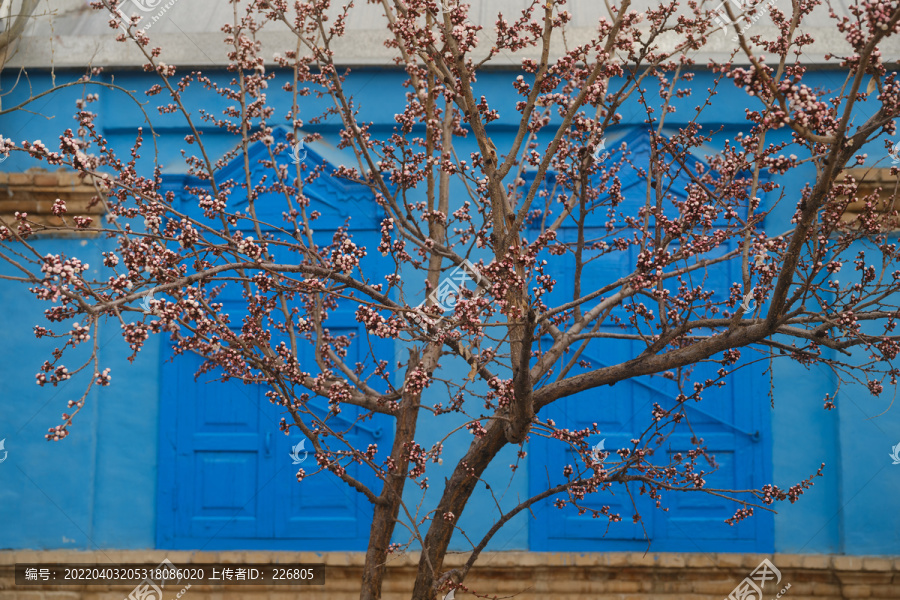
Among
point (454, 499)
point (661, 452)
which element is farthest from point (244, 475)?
point (661, 452)

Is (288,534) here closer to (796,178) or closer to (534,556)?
(534,556)

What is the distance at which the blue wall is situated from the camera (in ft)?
18.6

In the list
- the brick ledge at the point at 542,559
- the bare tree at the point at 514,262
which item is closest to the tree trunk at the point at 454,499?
the bare tree at the point at 514,262

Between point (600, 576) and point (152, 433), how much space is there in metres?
3.56

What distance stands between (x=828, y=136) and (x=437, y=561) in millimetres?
2411

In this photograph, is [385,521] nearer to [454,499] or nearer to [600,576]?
[454,499]

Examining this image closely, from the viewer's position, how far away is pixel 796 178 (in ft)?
19.4

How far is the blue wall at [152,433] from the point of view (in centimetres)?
567

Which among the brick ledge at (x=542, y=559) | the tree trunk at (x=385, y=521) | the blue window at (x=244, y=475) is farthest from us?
the blue window at (x=244, y=475)

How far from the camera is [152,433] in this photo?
6020mm

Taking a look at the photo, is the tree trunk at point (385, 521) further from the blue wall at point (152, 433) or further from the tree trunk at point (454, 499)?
the blue wall at point (152, 433)

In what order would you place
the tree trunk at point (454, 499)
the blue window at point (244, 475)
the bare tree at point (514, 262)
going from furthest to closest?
1. the blue window at point (244, 475)
2. the tree trunk at point (454, 499)
3. the bare tree at point (514, 262)

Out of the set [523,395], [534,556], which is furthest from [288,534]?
[523,395]

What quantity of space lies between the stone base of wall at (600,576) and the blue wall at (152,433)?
0.19 meters
